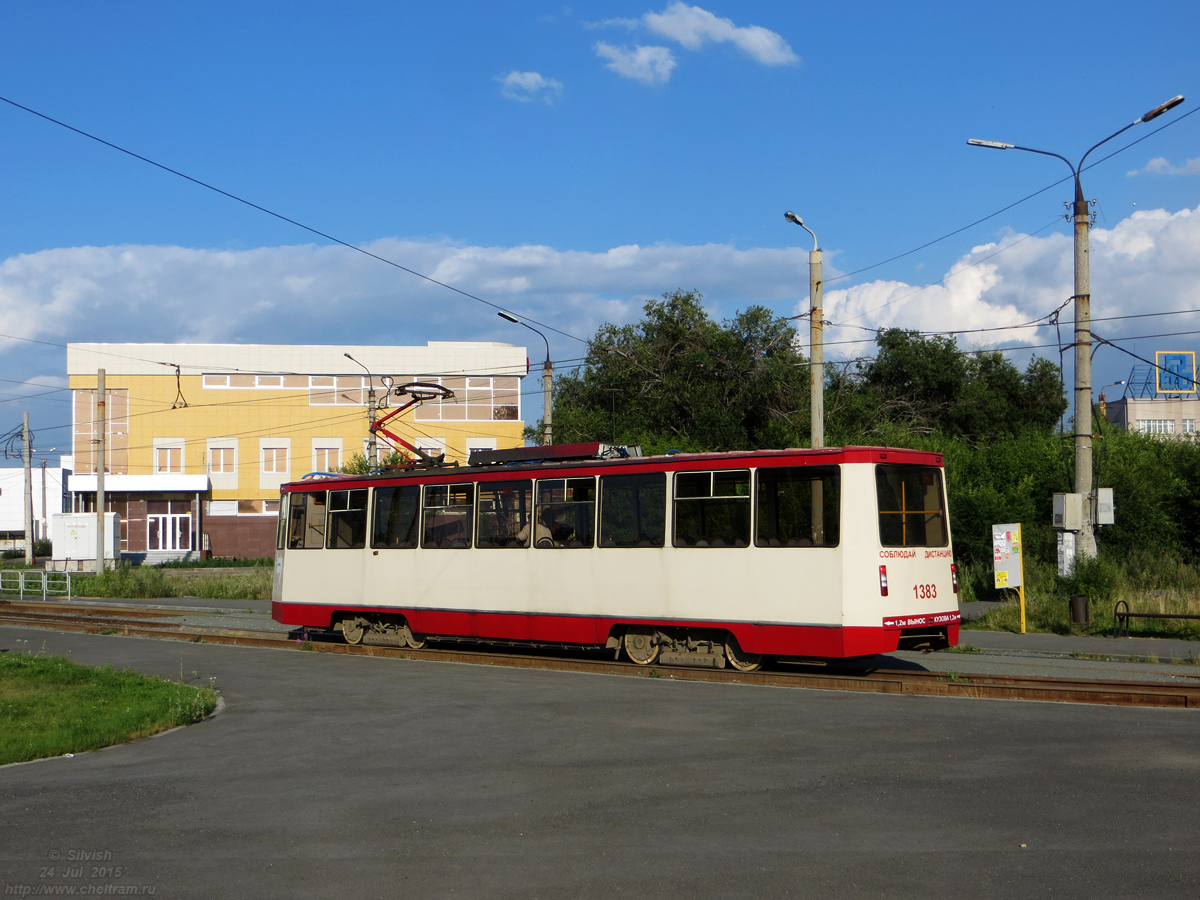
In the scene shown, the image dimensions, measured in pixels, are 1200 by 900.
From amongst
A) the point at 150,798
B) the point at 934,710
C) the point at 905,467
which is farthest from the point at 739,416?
the point at 150,798

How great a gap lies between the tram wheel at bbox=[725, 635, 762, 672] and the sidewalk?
451cm

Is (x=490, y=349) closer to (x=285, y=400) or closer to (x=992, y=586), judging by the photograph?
(x=285, y=400)

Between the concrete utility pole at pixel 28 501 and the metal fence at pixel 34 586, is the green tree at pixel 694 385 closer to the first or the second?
the metal fence at pixel 34 586

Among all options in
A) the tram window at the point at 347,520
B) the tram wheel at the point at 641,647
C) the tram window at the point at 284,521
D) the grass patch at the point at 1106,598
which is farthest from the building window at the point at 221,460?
the tram wheel at the point at 641,647

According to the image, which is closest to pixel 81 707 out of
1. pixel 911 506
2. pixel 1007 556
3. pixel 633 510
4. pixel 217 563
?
pixel 633 510

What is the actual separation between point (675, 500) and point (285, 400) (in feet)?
205

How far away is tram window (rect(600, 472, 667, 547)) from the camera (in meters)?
14.4

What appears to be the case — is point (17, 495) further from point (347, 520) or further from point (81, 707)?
point (81, 707)

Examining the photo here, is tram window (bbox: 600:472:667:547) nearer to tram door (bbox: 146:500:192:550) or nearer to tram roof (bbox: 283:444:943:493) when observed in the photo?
tram roof (bbox: 283:444:943:493)

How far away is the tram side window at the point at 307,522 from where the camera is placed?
19.2m

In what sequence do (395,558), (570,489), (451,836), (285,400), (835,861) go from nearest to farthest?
(835,861)
(451,836)
(570,489)
(395,558)
(285,400)

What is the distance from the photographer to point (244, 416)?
72.2 metres

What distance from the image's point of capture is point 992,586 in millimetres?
24672

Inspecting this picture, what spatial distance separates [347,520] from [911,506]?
9.78 m
